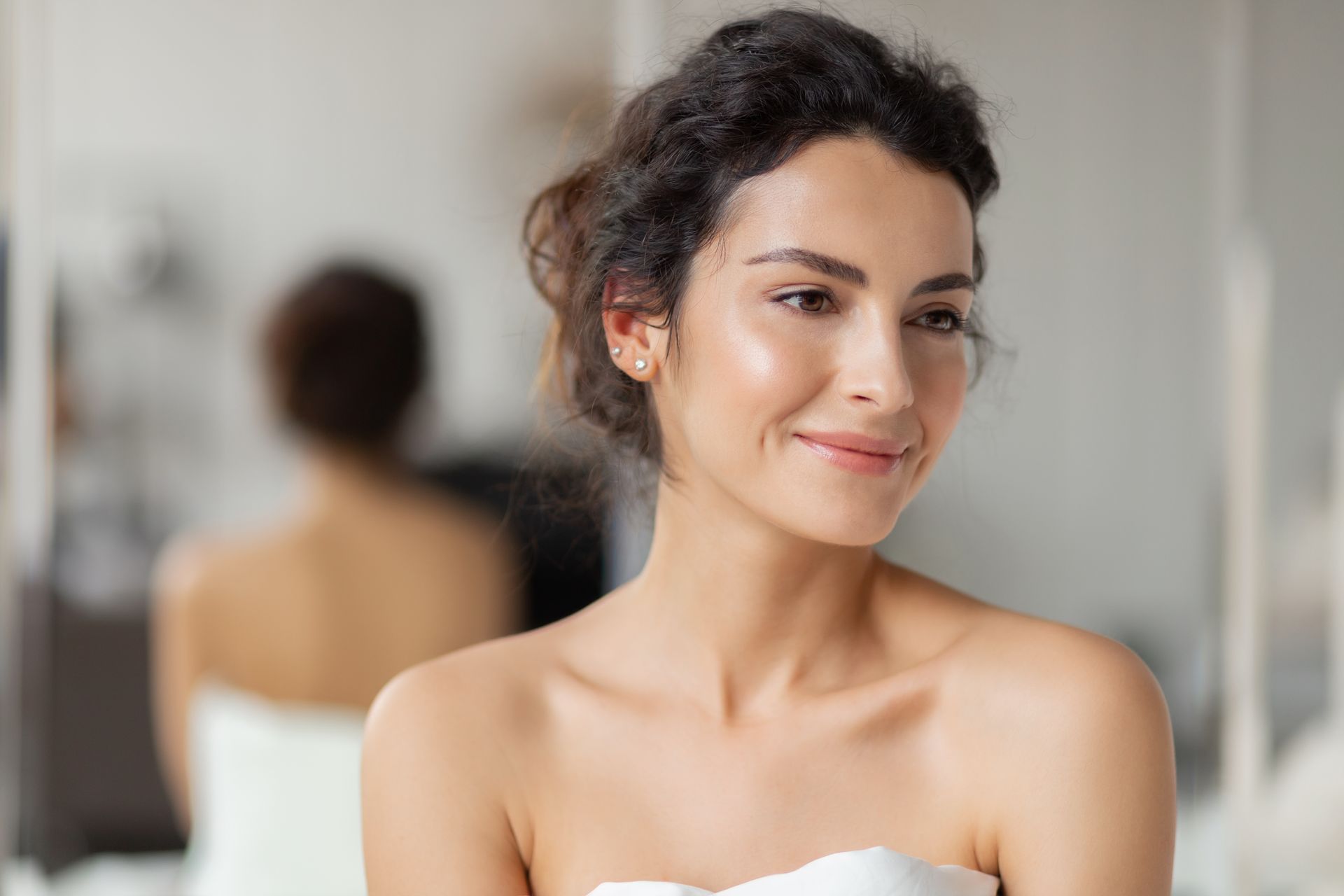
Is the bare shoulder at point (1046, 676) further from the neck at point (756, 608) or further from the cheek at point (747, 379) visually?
the cheek at point (747, 379)

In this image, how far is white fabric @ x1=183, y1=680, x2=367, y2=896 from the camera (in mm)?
2416

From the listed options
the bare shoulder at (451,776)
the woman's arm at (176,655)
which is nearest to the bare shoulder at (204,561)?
the woman's arm at (176,655)

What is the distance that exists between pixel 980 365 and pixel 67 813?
8.31 feet

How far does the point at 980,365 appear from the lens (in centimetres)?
143

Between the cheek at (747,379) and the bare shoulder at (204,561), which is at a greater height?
the cheek at (747,379)

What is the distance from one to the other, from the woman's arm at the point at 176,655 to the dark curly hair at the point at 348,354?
422 mm

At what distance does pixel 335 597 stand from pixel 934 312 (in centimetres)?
201

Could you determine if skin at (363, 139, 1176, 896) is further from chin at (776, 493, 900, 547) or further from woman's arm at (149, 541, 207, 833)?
woman's arm at (149, 541, 207, 833)

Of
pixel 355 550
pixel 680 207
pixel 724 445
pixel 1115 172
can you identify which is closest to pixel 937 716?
pixel 724 445

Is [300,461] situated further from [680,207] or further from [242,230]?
[680,207]

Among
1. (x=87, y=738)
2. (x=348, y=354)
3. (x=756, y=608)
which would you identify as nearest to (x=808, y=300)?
(x=756, y=608)

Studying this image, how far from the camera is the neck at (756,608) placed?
1252 mm

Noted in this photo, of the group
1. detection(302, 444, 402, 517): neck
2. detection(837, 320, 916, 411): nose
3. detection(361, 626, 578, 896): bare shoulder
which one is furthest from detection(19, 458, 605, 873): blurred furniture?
detection(837, 320, 916, 411): nose

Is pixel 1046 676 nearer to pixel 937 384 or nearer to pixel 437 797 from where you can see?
pixel 937 384
